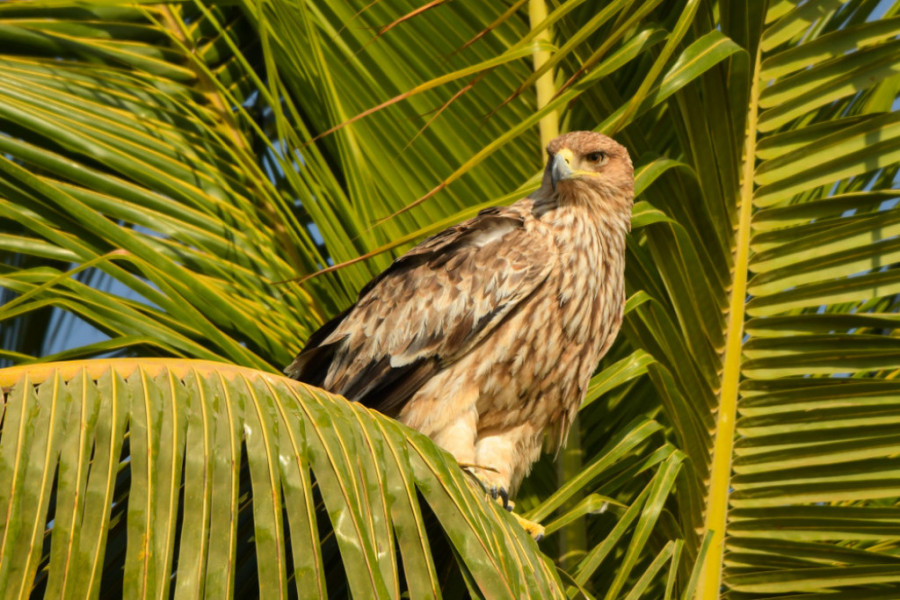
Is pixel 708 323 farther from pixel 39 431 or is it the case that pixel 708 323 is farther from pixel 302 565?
pixel 39 431

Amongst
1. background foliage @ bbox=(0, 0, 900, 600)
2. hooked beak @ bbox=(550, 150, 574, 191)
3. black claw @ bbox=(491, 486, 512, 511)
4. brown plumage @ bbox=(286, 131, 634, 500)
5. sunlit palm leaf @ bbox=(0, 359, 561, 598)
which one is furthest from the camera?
hooked beak @ bbox=(550, 150, 574, 191)

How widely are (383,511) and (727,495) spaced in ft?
5.88

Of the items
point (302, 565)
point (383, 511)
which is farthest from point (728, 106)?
point (302, 565)

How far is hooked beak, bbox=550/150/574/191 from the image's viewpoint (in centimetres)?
431

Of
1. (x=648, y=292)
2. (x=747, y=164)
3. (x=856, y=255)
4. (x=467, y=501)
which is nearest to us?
(x=467, y=501)

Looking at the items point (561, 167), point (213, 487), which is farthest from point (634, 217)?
point (213, 487)

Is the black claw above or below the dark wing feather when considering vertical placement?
below

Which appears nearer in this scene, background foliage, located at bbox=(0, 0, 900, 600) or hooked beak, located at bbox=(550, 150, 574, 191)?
background foliage, located at bbox=(0, 0, 900, 600)

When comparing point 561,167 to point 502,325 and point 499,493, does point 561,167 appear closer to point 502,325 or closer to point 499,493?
point 502,325

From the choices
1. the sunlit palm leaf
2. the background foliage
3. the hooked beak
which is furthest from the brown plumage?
the sunlit palm leaf

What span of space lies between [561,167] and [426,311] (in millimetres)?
730

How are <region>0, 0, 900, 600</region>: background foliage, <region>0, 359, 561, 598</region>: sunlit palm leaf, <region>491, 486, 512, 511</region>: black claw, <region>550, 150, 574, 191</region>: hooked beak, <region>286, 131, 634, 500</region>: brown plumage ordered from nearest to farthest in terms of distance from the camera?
<region>0, 359, 561, 598</region>: sunlit palm leaf
<region>0, 0, 900, 600</region>: background foliage
<region>491, 486, 512, 511</region>: black claw
<region>286, 131, 634, 500</region>: brown plumage
<region>550, 150, 574, 191</region>: hooked beak

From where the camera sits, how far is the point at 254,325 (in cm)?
420

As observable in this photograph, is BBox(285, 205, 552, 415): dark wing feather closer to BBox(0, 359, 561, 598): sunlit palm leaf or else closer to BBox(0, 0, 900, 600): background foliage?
BBox(0, 0, 900, 600): background foliage
